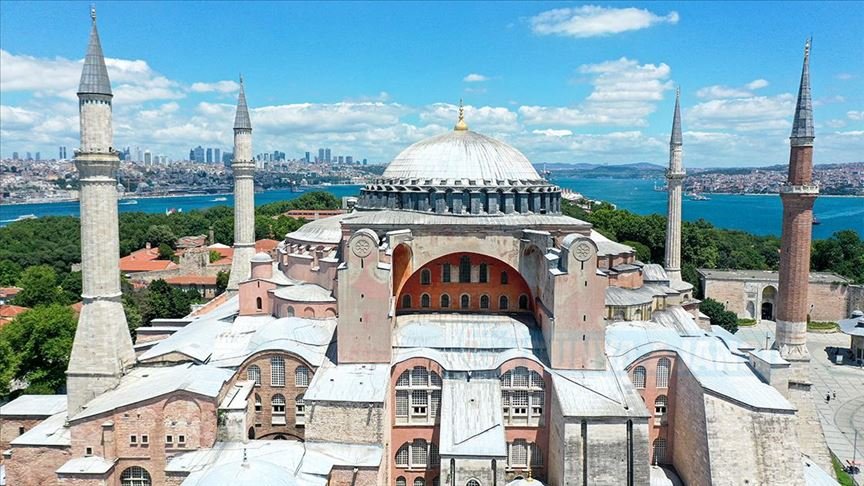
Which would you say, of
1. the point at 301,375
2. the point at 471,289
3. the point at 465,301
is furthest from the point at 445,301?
the point at 301,375

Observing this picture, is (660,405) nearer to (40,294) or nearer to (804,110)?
(804,110)

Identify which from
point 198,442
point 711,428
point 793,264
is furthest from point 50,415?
point 793,264

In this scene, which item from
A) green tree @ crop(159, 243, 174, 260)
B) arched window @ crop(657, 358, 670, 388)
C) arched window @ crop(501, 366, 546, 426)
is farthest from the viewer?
green tree @ crop(159, 243, 174, 260)

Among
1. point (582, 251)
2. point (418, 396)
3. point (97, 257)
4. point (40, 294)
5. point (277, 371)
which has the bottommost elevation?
point (418, 396)

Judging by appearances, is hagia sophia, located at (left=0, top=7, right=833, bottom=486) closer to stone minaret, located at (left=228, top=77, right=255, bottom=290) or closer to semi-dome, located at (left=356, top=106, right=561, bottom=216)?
semi-dome, located at (left=356, top=106, right=561, bottom=216)

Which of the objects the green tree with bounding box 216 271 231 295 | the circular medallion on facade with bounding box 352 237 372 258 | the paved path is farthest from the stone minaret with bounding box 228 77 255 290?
the paved path

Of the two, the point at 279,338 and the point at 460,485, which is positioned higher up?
the point at 279,338

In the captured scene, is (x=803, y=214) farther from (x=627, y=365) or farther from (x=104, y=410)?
(x=104, y=410)
